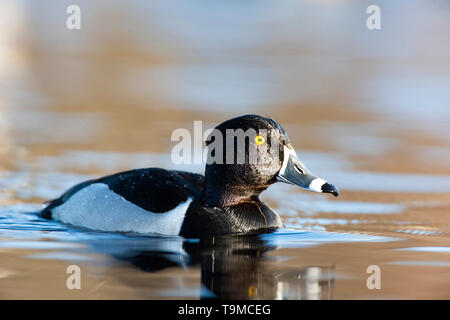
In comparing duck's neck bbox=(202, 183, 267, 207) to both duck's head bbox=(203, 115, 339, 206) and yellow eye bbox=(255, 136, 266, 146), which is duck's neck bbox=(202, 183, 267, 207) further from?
yellow eye bbox=(255, 136, 266, 146)

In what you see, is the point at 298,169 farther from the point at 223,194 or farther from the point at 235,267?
the point at 235,267

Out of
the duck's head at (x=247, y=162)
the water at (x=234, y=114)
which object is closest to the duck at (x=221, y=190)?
the duck's head at (x=247, y=162)

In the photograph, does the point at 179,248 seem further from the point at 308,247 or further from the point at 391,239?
the point at 391,239

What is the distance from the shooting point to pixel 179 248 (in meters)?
8.27

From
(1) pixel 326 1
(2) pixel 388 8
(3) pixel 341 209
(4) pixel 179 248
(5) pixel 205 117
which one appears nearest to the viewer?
(4) pixel 179 248

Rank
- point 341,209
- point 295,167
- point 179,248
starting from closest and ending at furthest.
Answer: point 179,248 < point 295,167 < point 341,209

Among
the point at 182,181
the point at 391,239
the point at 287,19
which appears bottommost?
the point at 391,239

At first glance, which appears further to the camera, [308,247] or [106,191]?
[106,191]

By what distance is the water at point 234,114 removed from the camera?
7348 millimetres

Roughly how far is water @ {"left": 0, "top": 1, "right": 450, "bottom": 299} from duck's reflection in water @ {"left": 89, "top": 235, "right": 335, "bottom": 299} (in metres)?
0.02

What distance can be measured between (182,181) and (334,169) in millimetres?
3703

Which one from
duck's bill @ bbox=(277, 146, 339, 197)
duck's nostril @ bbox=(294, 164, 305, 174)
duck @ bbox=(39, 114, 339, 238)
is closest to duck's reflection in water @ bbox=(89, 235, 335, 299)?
duck @ bbox=(39, 114, 339, 238)

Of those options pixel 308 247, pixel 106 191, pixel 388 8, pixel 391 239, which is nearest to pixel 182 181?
pixel 106 191

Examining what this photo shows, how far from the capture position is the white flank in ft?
29.3
